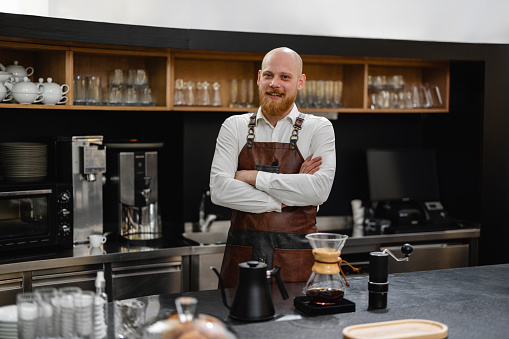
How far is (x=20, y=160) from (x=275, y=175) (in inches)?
73.5

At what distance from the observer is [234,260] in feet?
11.3

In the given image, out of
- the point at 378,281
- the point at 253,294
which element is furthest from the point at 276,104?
the point at 253,294

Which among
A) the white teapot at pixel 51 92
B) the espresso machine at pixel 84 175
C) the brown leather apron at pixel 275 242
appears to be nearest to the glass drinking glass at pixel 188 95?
the espresso machine at pixel 84 175

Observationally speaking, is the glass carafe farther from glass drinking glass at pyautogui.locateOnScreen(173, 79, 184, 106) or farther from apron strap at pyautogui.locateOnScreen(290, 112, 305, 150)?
glass drinking glass at pyautogui.locateOnScreen(173, 79, 184, 106)

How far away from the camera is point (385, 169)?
5.43 meters

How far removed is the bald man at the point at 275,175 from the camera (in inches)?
132

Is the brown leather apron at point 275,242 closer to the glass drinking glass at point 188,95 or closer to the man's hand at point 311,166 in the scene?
the man's hand at point 311,166

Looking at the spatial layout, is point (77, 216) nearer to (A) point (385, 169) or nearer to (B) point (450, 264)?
(A) point (385, 169)

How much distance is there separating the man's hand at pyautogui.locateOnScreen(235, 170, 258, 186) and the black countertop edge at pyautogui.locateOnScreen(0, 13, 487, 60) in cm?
131

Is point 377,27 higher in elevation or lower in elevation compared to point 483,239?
higher

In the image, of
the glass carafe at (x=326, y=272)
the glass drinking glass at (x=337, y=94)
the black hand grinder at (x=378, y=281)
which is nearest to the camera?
the glass carafe at (x=326, y=272)

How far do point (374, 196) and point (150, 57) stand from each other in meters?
2.08

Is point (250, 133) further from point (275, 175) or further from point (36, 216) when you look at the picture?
point (36, 216)

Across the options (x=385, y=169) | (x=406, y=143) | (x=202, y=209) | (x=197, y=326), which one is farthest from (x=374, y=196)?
(x=197, y=326)
